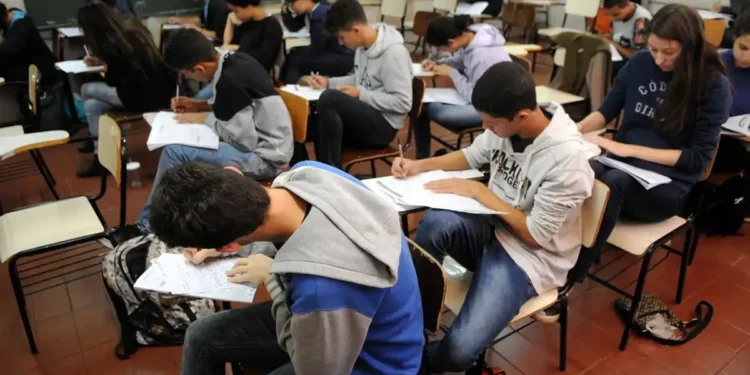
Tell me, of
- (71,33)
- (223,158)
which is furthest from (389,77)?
(71,33)

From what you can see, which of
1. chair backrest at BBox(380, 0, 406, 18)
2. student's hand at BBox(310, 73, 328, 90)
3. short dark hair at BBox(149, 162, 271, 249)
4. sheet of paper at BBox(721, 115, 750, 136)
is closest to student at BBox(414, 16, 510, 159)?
student's hand at BBox(310, 73, 328, 90)

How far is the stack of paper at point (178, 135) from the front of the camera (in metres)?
2.16

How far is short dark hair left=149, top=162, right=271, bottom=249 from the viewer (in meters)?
0.92

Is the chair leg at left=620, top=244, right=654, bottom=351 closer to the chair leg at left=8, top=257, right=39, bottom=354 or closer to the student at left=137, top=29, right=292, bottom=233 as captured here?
the student at left=137, top=29, right=292, bottom=233

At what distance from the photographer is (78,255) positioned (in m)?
2.45

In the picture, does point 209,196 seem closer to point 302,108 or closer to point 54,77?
point 302,108

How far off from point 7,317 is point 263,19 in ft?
7.34

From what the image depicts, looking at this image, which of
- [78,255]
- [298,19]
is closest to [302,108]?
[78,255]

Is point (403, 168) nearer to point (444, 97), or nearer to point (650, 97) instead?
point (650, 97)

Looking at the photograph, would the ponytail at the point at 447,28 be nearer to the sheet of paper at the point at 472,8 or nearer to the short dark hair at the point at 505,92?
the short dark hair at the point at 505,92

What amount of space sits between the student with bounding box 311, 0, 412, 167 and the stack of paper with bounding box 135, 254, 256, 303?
1.19 m

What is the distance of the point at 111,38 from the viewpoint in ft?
9.20

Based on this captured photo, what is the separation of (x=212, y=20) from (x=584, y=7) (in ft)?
12.1

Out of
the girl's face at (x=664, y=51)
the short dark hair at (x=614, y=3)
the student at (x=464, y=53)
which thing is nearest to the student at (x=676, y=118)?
the girl's face at (x=664, y=51)
